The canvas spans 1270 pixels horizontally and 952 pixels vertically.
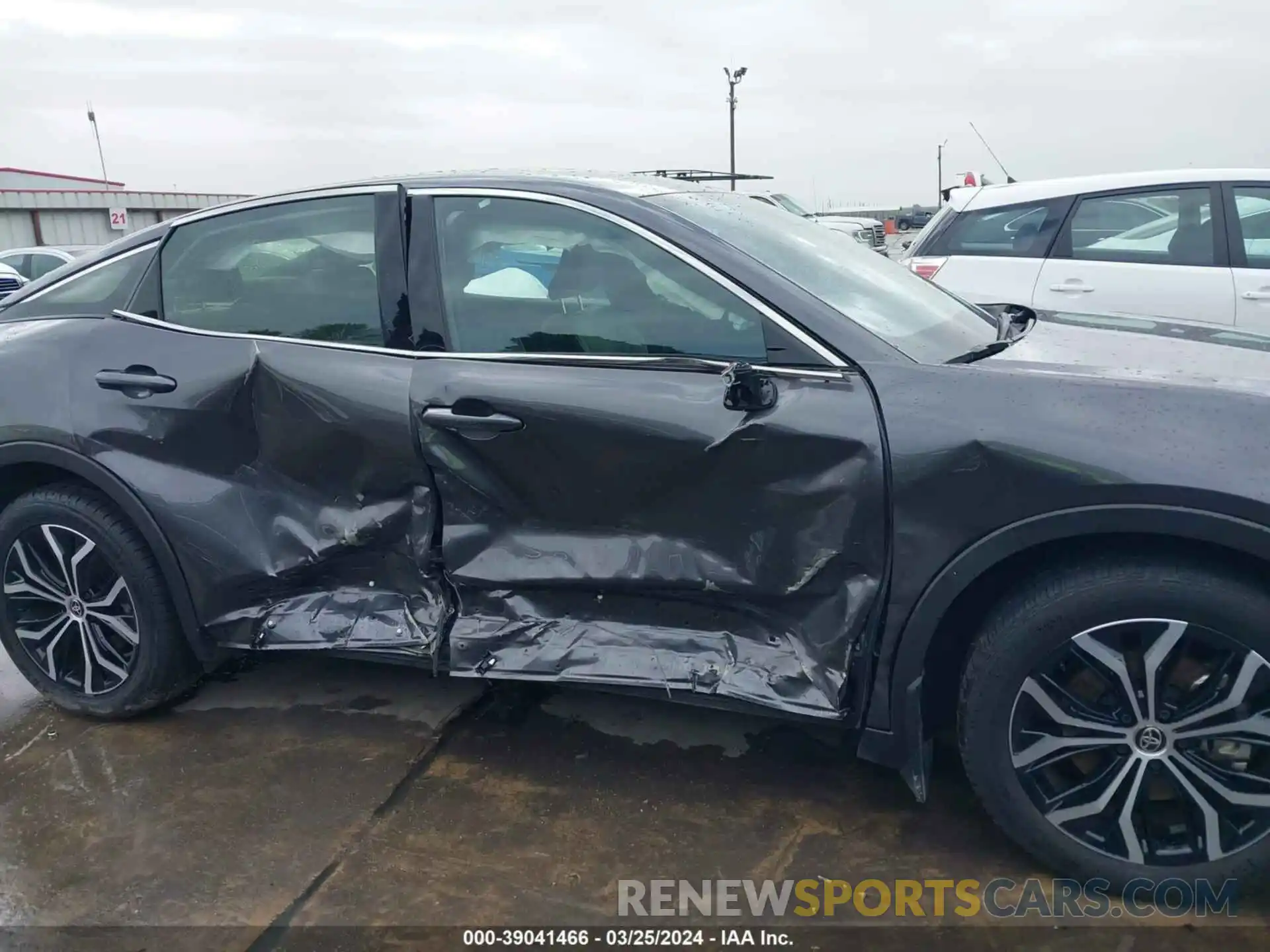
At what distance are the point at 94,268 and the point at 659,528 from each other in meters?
2.16

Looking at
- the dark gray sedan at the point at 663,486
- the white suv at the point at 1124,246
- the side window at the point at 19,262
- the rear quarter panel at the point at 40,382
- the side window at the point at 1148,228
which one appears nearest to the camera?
the dark gray sedan at the point at 663,486

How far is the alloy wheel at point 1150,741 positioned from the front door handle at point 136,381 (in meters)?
2.56

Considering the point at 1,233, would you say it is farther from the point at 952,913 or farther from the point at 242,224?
the point at 952,913

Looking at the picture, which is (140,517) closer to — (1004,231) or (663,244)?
(663,244)

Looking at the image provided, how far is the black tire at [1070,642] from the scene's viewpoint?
217 centimetres

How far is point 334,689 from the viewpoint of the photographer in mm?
3660

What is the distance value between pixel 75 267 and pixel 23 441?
2.03ft

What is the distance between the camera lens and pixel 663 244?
2730mm

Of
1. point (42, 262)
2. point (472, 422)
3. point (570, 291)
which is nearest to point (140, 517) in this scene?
point (472, 422)

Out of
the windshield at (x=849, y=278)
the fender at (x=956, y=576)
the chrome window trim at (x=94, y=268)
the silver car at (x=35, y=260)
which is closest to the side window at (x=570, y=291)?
the windshield at (x=849, y=278)

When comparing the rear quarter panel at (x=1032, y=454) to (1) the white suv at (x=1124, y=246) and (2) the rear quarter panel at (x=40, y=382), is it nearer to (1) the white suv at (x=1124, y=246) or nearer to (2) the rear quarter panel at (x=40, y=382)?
(2) the rear quarter panel at (x=40, y=382)

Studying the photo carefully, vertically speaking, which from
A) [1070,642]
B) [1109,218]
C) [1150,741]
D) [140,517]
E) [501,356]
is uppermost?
[1109,218]

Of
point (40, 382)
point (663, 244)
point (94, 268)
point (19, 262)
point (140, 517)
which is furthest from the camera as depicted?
point (19, 262)

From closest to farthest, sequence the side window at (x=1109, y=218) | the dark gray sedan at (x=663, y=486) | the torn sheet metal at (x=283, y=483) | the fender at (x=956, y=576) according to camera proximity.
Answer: the fender at (x=956, y=576), the dark gray sedan at (x=663, y=486), the torn sheet metal at (x=283, y=483), the side window at (x=1109, y=218)
